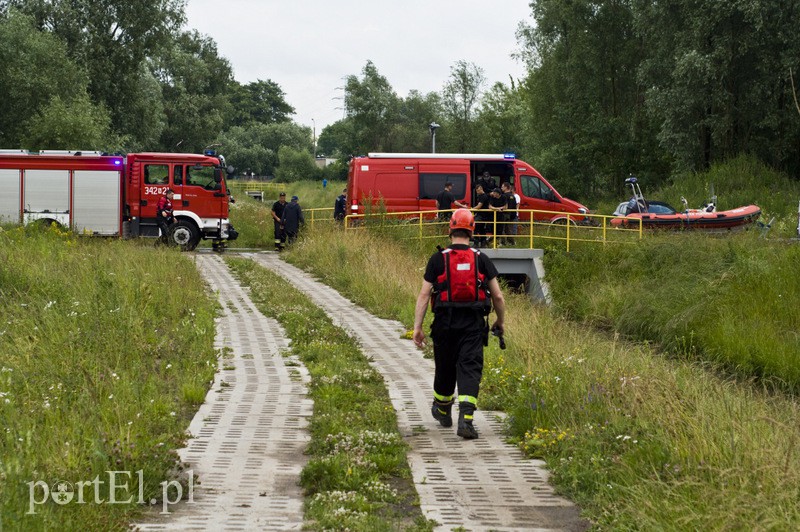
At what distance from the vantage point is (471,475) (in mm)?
7027

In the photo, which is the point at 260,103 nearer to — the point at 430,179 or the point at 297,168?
the point at 297,168

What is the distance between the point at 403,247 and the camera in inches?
999

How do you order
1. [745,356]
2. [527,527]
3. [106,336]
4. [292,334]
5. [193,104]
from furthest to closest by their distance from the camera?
[193,104] → [745,356] → [292,334] → [106,336] → [527,527]

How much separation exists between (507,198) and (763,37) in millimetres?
13805

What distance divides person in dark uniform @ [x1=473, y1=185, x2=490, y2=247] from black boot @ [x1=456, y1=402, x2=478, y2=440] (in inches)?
625

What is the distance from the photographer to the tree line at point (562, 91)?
36094mm

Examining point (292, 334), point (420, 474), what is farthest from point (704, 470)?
point (292, 334)

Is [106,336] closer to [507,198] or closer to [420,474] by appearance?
[420,474]

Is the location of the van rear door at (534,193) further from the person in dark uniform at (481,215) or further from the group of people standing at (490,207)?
the person in dark uniform at (481,215)

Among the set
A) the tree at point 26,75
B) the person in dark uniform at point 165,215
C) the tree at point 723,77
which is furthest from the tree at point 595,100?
the person in dark uniform at point 165,215

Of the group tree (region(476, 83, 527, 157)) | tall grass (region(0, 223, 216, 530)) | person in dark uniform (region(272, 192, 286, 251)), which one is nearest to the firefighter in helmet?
tall grass (region(0, 223, 216, 530))

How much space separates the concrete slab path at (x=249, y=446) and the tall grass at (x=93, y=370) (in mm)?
202

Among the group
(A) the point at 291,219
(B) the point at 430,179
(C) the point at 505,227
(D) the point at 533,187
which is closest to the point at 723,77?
(D) the point at 533,187

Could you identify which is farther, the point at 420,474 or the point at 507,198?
the point at 507,198
